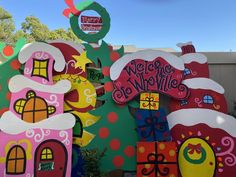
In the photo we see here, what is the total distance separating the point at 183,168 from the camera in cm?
498

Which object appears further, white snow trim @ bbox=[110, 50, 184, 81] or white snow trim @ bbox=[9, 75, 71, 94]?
white snow trim @ bbox=[110, 50, 184, 81]

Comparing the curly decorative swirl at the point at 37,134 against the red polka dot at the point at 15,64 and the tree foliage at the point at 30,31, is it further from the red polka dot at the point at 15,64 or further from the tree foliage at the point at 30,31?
the tree foliage at the point at 30,31

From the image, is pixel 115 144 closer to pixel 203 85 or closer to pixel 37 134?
pixel 37 134

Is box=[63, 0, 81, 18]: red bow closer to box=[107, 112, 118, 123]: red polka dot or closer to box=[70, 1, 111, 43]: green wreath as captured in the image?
box=[70, 1, 111, 43]: green wreath

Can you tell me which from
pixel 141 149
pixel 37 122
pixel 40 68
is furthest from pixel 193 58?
pixel 37 122

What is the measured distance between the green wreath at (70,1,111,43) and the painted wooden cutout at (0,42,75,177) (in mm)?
591

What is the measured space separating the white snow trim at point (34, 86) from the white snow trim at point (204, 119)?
188cm

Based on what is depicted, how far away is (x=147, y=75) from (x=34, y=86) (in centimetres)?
195

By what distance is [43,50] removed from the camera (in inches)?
209

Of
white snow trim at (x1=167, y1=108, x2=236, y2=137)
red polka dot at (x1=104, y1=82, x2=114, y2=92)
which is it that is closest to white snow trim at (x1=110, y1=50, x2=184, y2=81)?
red polka dot at (x1=104, y1=82, x2=114, y2=92)

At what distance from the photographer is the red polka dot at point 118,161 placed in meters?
5.12

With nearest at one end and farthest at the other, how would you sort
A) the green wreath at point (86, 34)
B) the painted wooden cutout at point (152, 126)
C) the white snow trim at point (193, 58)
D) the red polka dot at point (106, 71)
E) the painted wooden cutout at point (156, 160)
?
1. the painted wooden cutout at point (156, 160)
2. the painted wooden cutout at point (152, 126)
3. the red polka dot at point (106, 71)
4. the white snow trim at point (193, 58)
5. the green wreath at point (86, 34)

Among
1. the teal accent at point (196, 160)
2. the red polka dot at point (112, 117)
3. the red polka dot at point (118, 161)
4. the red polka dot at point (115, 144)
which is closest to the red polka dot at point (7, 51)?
the red polka dot at point (112, 117)

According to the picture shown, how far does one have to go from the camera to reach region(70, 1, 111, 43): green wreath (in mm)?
5652
